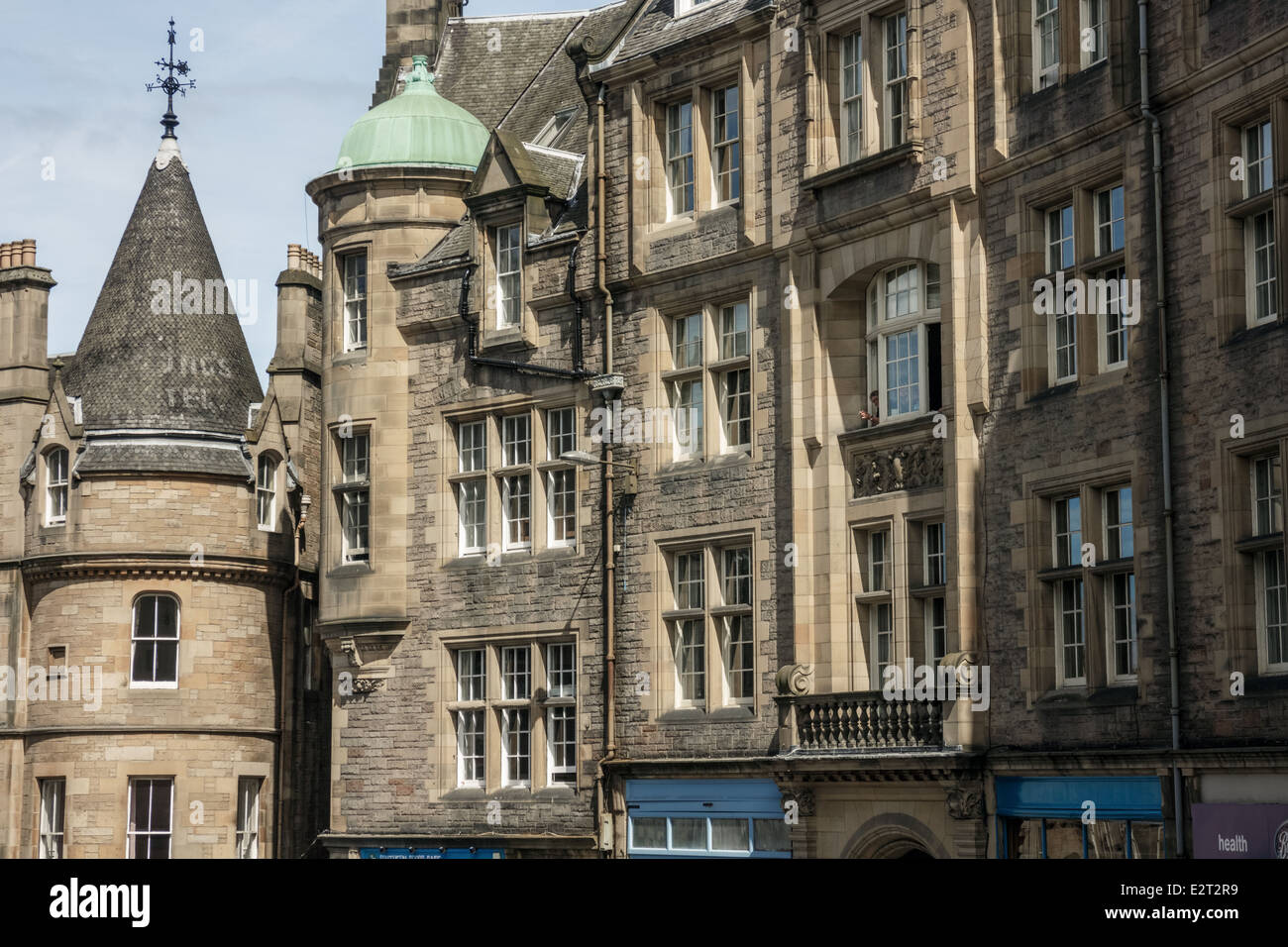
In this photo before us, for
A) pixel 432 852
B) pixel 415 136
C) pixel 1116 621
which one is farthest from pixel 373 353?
pixel 1116 621

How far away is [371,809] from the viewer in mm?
33031

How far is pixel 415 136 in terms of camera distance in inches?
1356

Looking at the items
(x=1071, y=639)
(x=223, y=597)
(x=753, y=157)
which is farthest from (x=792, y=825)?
(x=223, y=597)

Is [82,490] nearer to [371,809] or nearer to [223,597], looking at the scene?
[223,597]

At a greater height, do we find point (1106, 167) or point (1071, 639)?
point (1106, 167)

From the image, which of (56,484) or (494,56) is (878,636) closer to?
(494,56)

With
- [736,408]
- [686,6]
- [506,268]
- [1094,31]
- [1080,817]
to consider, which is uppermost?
[686,6]

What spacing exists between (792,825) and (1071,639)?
5086 millimetres

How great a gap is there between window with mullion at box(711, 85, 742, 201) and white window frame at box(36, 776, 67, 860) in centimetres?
1963

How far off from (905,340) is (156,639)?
2014 centimetres

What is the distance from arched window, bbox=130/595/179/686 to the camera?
3988 centimetres
